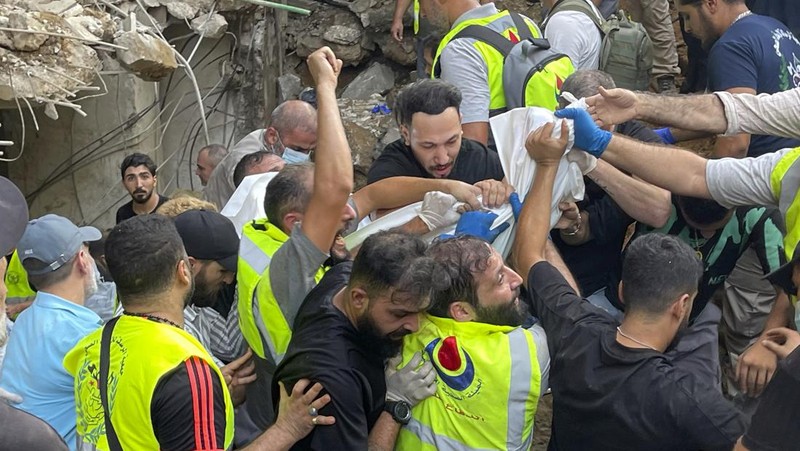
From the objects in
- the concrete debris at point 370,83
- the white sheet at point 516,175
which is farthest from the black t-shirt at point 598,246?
the concrete debris at point 370,83

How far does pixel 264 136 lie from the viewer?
19.6 ft

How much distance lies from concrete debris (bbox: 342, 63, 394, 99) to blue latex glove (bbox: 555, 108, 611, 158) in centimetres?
489

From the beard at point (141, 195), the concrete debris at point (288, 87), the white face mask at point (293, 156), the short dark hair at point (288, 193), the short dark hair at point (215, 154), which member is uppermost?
the short dark hair at point (288, 193)

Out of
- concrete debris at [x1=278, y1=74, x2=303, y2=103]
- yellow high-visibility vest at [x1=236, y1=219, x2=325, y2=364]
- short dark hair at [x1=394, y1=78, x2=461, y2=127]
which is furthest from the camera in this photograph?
concrete debris at [x1=278, y1=74, x2=303, y2=103]

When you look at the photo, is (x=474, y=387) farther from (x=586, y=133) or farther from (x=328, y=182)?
(x=586, y=133)

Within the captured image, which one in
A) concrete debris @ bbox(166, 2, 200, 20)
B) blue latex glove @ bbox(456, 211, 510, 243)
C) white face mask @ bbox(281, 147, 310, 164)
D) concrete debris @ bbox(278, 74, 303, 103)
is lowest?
concrete debris @ bbox(278, 74, 303, 103)

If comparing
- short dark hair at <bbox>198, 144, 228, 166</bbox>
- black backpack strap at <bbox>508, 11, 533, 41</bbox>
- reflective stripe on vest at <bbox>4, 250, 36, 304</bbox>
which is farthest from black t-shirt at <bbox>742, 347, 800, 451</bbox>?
short dark hair at <bbox>198, 144, 228, 166</bbox>

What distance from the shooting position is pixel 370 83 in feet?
28.0

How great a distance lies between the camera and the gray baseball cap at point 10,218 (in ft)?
8.59

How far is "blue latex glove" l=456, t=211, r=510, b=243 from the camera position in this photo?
3666mm

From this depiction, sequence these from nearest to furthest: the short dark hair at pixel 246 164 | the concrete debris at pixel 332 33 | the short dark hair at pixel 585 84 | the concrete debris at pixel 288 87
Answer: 1. the short dark hair at pixel 585 84
2. the short dark hair at pixel 246 164
3. the concrete debris at pixel 288 87
4. the concrete debris at pixel 332 33

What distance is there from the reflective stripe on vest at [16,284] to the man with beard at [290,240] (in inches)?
66.9

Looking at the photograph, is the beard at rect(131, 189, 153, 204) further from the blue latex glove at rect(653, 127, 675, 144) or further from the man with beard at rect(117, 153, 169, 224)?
the blue latex glove at rect(653, 127, 675, 144)

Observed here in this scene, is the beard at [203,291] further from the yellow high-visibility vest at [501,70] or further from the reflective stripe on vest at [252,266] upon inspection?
the yellow high-visibility vest at [501,70]
